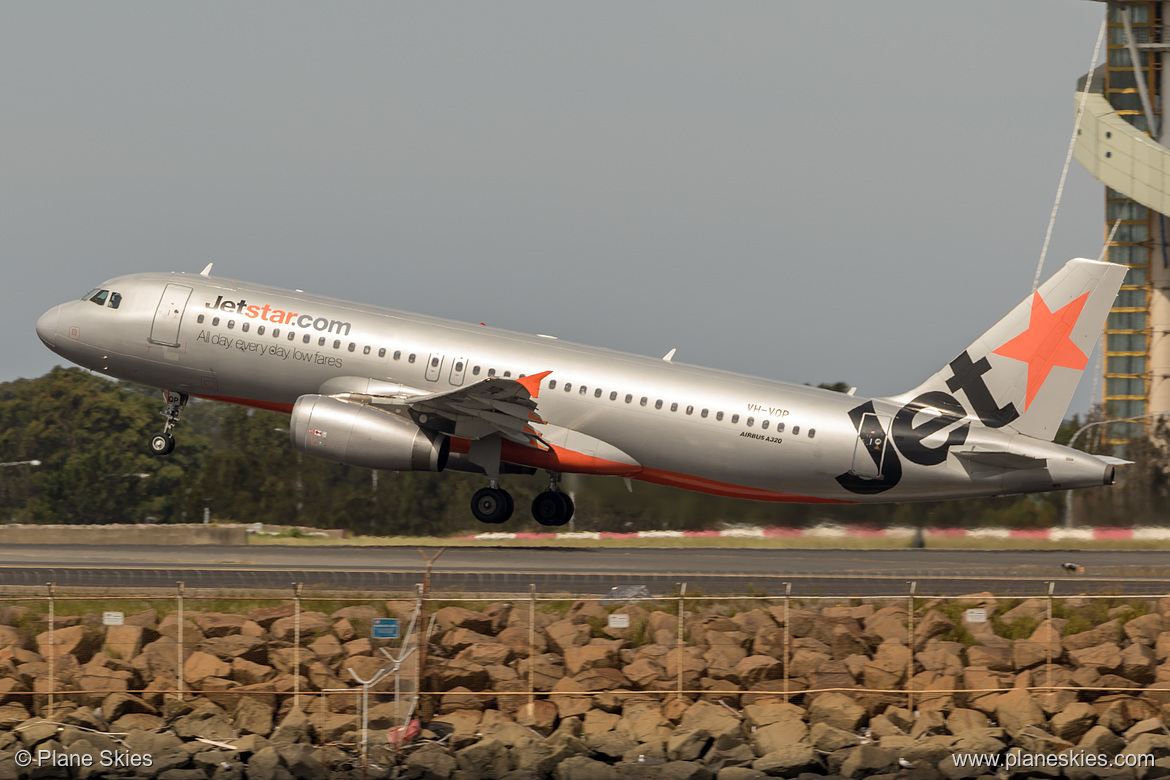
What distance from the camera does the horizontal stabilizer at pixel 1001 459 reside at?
1462 inches

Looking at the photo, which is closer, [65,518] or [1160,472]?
[1160,472]

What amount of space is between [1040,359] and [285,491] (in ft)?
105

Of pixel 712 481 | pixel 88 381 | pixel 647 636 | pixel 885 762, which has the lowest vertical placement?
pixel 885 762

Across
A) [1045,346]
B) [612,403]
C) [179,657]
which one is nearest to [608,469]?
[612,403]

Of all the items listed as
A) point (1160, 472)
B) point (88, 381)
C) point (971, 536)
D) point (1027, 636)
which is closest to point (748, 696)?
point (1027, 636)

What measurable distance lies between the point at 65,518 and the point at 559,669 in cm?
6629

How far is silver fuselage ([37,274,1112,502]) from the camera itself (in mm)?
37625

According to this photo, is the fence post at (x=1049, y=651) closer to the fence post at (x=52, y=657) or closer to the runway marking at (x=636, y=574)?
the runway marking at (x=636, y=574)

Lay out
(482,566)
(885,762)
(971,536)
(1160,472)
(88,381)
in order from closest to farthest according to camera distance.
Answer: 1. (885,762)
2. (482,566)
3. (971,536)
4. (1160,472)
5. (88,381)

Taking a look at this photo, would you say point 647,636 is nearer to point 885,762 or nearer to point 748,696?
point 748,696

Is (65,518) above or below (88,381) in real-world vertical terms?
below

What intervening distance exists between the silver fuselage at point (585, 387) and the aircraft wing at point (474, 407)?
0.73 m

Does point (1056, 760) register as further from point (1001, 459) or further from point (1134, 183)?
point (1134, 183)

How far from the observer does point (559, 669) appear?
26.1m
